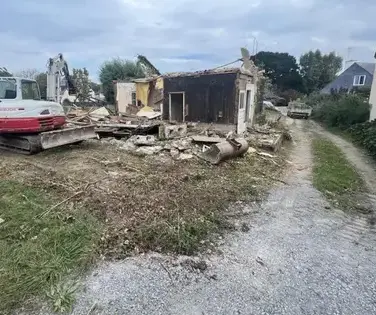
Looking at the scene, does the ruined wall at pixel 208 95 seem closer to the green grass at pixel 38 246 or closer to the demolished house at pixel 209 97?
the demolished house at pixel 209 97

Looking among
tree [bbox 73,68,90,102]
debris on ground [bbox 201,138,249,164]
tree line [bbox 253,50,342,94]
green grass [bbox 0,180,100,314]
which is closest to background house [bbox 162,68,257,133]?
debris on ground [bbox 201,138,249,164]

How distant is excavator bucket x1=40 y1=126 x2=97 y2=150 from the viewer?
27.3ft

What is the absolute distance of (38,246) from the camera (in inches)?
156

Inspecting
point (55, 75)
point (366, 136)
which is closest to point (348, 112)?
point (366, 136)

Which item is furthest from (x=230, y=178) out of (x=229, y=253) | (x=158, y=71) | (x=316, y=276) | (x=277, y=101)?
(x=277, y=101)

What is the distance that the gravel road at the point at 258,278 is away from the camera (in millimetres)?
3174

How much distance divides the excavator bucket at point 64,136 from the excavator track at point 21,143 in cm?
27

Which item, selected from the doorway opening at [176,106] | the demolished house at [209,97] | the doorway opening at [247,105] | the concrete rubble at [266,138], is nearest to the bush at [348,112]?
the concrete rubble at [266,138]

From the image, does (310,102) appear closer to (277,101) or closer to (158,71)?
(277,101)

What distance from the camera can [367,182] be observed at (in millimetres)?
8086

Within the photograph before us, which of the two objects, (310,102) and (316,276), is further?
(310,102)

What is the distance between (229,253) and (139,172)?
3603 millimetres

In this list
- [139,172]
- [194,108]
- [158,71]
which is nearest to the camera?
[139,172]

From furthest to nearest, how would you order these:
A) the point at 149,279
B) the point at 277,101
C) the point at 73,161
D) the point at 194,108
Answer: the point at 277,101
the point at 194,108
the point at 73,161
the point at 149,279
